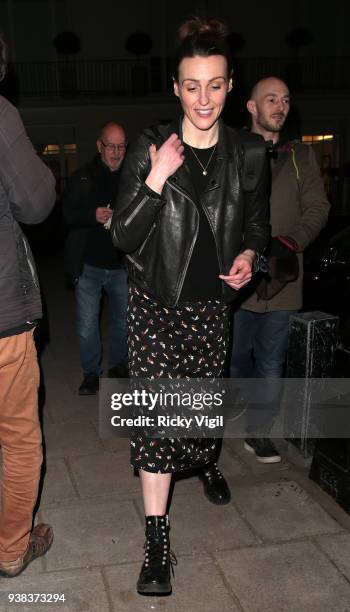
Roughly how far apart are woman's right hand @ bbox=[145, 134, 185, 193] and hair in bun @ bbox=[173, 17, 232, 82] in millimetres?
343

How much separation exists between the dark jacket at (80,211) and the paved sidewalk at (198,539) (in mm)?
1282

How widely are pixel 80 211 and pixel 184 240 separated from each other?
2078 mm

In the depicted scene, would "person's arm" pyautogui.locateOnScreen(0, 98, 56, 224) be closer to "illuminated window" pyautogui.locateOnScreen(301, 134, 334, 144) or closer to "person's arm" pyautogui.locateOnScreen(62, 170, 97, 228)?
"person's arm" pyautogui.locateOnScreen(62, 170, 97, 228)

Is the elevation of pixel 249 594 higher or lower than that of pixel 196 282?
lower

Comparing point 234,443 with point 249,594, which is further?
point 234,443

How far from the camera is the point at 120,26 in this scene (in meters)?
20.1

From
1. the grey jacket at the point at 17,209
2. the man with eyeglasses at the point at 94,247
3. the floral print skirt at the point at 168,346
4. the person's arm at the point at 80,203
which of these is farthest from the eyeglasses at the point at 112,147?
the grey jacket at the point at 17,209

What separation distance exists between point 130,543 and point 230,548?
450mm

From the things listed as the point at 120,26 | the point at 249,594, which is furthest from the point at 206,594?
the point at 120,26

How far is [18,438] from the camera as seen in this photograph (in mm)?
2387

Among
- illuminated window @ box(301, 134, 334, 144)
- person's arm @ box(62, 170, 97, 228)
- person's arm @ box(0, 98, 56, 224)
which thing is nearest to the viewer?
person's arm @ box(0, 98, 56, 224)

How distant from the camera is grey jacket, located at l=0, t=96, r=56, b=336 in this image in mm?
2059

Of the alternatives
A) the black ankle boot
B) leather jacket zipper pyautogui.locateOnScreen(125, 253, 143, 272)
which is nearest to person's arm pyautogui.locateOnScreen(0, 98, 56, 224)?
leather jacket zipper pyautogui.locateOnScreen(125, 253, 143, 272)

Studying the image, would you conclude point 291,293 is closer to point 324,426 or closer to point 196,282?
point 324,426
